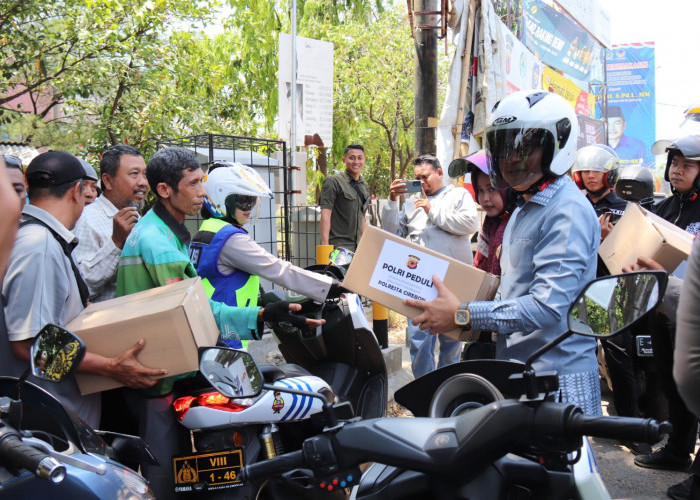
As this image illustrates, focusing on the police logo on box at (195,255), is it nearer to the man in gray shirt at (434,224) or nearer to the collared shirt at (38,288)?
the collared shirt at (38,288)

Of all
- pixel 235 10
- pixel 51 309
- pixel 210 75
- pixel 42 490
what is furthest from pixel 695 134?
pixel 235 10

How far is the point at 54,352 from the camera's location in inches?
78.0

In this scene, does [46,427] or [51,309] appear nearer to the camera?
[46,427]

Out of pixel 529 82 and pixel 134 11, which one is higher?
pixel 134 11

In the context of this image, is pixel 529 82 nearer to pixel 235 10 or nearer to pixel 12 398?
pixel 12 398

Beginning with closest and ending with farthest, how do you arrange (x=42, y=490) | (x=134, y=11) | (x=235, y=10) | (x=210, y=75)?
(x=42, y=490)
(x=134, y=11)
(x=210, y=75)
(x=235, y=10)

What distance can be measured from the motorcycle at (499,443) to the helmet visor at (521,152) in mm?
965

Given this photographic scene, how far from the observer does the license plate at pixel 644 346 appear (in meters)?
4.97

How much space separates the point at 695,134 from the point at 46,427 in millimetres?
4404

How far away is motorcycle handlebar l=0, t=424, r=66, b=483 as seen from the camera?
1.43 metres

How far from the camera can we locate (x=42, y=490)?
1.65 metres

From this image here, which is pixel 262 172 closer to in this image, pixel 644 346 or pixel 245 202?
pixel 245 202

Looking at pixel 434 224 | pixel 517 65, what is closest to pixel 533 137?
pixel 434 224

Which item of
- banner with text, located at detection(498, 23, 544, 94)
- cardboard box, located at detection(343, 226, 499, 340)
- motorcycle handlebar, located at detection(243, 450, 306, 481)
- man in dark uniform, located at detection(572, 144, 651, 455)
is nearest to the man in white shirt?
cardboard box, located at detection(343, 226, 499, 340)
